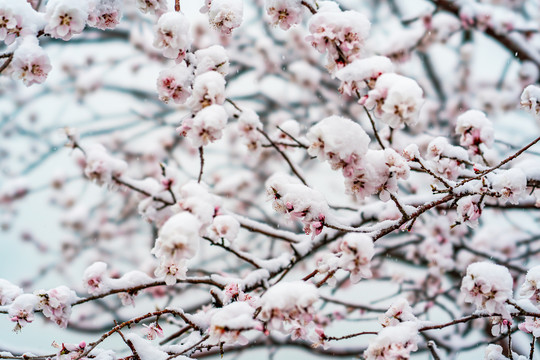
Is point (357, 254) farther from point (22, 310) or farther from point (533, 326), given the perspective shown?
point (22, 310)

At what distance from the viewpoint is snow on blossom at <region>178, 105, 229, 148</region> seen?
1530 millimetres

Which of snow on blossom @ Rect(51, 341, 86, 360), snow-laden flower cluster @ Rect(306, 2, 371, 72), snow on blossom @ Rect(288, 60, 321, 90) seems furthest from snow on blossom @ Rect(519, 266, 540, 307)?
snow on blossom @ Rect(288, 60, 321, 90)

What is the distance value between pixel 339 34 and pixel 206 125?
623 millimetres

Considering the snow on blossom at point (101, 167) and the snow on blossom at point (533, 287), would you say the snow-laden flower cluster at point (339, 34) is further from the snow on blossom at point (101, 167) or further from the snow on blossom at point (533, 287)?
the snow on blossom at point (101, 167)

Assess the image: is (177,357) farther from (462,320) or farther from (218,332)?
(462,320)

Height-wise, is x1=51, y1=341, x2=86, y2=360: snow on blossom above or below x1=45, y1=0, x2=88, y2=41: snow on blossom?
below

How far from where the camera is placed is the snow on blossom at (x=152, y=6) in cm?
195

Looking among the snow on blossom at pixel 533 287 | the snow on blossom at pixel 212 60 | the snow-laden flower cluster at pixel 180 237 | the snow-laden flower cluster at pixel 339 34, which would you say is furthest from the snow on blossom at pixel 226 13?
the snow on blossom at pixel 533 287

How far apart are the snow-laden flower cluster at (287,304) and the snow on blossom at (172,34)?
109 cm

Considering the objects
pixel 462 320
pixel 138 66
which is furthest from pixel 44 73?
pixel 138 66

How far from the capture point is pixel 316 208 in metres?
1.68

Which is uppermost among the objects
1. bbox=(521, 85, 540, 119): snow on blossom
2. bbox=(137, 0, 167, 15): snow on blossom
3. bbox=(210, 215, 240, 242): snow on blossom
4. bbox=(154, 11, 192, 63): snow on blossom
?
bbox=(521, 85, 540, 119): snow on blossom

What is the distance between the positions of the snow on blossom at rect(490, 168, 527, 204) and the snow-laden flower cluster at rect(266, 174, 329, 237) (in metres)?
0.75

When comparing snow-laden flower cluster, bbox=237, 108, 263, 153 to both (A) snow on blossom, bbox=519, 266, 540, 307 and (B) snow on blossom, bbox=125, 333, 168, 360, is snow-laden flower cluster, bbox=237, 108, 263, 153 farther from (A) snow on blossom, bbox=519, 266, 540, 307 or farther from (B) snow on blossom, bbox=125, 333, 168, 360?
(A) snow on blossom, bbox=519, 266, 540, 307
